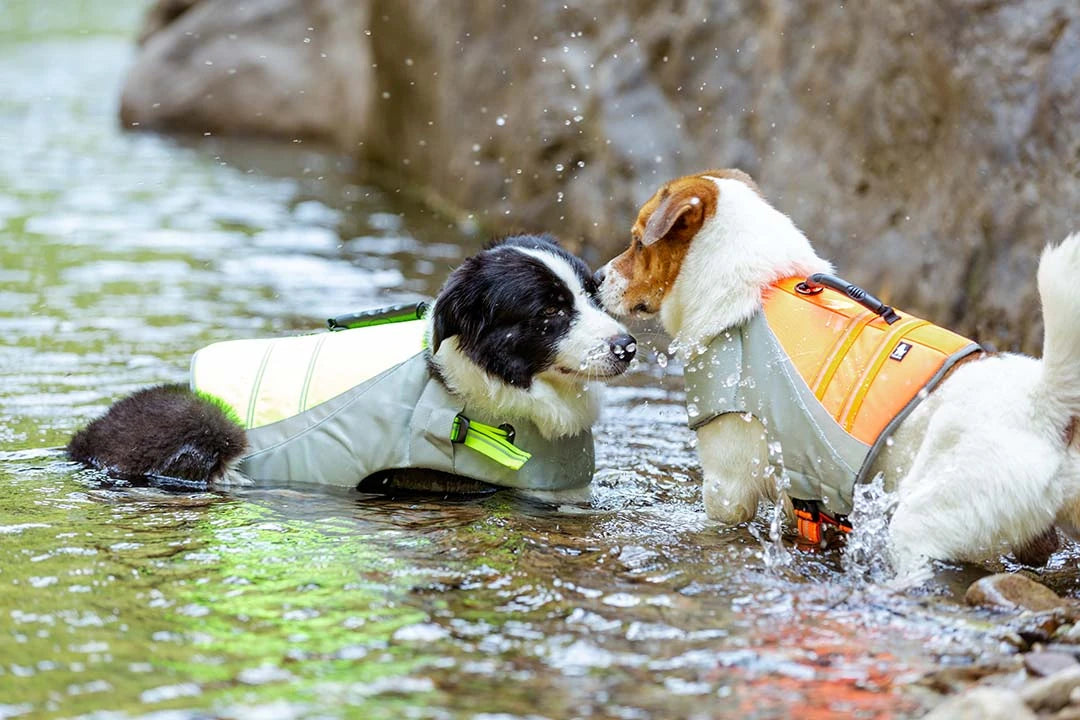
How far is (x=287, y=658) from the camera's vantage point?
11.0 ft

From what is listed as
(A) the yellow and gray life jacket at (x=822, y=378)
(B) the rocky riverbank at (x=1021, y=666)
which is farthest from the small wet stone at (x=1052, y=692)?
(A) the yellow and gray life jacket at (x=822, y=378)

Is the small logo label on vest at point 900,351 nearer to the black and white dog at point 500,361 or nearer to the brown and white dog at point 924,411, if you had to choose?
the brown and white dog at point 924,411

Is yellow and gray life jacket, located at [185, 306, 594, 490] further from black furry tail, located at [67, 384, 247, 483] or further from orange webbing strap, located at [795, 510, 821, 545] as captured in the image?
orange webbing strap, located at [795, 510, 821, 545]

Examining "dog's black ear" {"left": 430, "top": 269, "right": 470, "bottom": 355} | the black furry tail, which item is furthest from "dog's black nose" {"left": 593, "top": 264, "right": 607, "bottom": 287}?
the black furry tail

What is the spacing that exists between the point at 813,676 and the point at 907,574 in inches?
28.6

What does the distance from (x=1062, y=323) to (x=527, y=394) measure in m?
1.98

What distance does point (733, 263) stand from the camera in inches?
175

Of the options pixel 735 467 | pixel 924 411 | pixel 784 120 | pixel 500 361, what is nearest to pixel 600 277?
pixel 500 361

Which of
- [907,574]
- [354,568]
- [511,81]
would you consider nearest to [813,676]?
[907,574]

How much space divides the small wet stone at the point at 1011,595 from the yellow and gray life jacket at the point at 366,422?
1740 millimetres

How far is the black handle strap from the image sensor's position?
4250mm

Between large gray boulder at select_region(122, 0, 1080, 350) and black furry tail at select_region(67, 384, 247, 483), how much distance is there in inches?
161

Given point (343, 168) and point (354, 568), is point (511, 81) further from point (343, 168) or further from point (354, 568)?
point (354, 568)

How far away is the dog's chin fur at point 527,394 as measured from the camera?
186 inches
